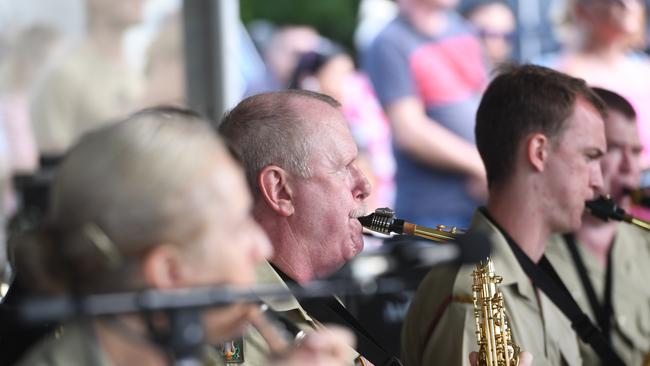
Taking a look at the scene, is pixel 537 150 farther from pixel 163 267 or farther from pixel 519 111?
pixel 163 267

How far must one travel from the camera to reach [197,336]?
204 centimetres

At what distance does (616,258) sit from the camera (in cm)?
598

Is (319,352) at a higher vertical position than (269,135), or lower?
lower

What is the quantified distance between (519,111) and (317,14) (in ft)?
8.66

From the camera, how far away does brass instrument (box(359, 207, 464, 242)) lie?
4.18 metres

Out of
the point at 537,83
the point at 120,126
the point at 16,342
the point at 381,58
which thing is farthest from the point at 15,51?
the point at 120,126

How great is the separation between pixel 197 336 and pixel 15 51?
5597 mm

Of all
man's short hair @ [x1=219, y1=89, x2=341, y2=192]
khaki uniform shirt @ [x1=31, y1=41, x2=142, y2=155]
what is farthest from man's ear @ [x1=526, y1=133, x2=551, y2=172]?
khaki uniform shirt @ [x1=31, y1=41, x2=142, y2=155]

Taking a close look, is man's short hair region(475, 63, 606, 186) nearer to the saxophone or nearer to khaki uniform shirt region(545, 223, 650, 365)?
the saxophone

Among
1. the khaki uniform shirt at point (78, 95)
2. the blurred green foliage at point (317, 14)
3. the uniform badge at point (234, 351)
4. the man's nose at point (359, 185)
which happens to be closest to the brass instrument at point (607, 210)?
the man's nose at point (359, 185)

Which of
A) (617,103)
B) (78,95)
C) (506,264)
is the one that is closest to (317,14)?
(78,95)

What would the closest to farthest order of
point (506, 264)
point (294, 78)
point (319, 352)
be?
point (319, 352), point (506, 264), point (294, 78)

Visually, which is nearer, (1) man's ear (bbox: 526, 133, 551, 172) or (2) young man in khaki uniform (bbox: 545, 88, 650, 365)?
(1) man's ear (bbox: 526, 133, 551, 172)

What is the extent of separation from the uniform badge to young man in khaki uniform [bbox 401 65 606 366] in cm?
122
